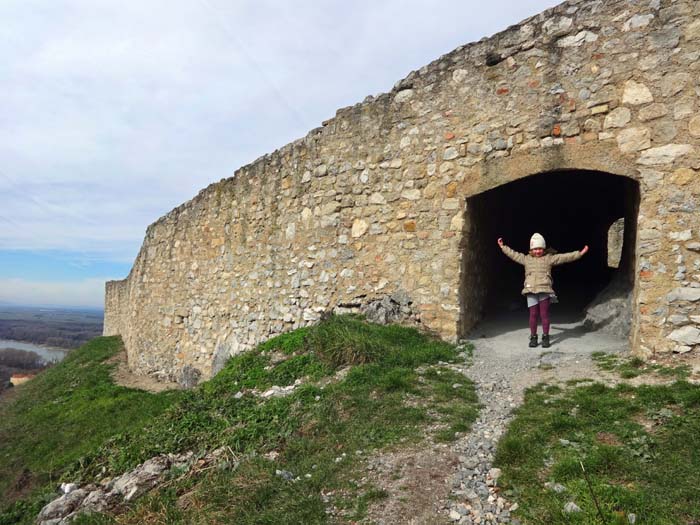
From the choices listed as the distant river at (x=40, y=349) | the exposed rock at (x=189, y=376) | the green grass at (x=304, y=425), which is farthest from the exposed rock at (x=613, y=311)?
the distant river at (x=40, y=349)

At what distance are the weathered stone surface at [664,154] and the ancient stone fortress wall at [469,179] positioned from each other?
1cm

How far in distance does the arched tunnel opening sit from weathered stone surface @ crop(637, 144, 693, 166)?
533 mm

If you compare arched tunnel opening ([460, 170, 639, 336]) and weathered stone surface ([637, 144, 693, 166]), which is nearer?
weathered stone surface ([637, 144, 693, 166])

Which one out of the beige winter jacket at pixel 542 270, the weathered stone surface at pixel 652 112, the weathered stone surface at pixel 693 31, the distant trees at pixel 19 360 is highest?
the weathered stone surface at pixel 693 31

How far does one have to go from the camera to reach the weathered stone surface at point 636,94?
4.29 m

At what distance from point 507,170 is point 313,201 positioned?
310cm

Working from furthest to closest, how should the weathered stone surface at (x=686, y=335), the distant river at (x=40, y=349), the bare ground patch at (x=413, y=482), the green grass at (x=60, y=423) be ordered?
the distant river at (x=40, y=349)
the green grass at (x=60, y=423)
the weathered stone surface at (x=686, y=335)
the bare ground patch at (x=413, y=482)

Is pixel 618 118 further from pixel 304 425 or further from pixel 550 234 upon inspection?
pixel 550 234

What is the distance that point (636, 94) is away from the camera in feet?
14.3

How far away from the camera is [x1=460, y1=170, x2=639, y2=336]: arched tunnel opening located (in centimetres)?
566

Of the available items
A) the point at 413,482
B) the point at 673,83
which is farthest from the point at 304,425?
the point at 673,83

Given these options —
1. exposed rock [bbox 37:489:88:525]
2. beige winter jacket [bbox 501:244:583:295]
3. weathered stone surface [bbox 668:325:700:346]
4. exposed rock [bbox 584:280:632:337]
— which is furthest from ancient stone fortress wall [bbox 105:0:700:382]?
exposed rock [bbox 37:489:88:525]

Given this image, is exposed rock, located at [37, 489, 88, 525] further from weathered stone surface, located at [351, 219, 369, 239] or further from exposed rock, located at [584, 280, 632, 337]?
exposed rock, located at [584, 280, 632, 337]

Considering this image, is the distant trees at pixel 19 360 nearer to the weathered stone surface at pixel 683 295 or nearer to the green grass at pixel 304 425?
the green grass at pixel 304 425
